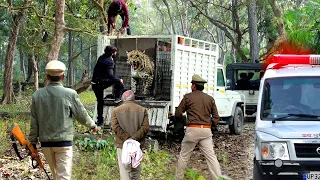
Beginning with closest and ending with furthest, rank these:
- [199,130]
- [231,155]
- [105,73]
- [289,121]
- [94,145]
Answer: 1. [289,121]
2. [199,130]
3. [94,145]
4. [105,73]
5. [231,155]

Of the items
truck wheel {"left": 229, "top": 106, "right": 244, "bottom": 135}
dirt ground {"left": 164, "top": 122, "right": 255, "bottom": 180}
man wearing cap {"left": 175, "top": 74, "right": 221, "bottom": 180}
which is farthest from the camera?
truck wheel {"left": 229, "top": 106, "right": 244, "bottom": 135}

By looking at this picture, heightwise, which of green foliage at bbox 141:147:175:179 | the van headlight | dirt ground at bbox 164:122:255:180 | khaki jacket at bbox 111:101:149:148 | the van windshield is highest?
the van windshield

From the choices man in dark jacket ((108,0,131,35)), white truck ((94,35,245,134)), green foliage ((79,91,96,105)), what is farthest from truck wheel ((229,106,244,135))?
green foliage ((79,91,96,105))

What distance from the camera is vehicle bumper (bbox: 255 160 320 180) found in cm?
590

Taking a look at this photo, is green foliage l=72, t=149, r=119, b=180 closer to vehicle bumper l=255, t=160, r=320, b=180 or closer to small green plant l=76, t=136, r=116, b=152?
small green plant l=76, t=136, r=116, b=152

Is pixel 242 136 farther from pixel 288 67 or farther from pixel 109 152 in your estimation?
pixel 288 67

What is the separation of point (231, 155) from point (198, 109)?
3.79 m

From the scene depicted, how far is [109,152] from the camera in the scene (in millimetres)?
9688

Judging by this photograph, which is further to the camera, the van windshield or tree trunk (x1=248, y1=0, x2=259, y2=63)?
tree trunk (x1=248, y1=0, x2=259, y2=63)

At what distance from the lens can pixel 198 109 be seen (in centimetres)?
781

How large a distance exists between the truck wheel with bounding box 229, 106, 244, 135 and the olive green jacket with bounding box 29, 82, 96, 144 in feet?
29.6

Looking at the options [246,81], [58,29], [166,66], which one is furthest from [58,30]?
[246,81]

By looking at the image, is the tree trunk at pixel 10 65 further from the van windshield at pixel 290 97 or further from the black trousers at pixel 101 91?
the van windshield at pixel 290 97

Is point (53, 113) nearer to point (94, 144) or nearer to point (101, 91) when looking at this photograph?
point (94, 144)
